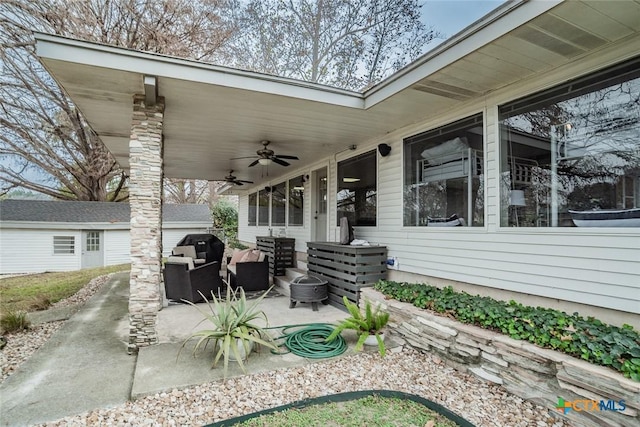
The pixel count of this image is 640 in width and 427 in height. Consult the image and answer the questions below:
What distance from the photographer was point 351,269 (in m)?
4.73

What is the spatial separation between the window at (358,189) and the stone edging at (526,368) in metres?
2.38

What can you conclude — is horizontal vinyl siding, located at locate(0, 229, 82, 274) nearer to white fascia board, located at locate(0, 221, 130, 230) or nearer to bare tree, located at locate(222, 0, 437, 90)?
white fascia board, located at locate(0, 221, 130, 230)

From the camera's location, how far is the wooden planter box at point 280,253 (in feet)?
24.4

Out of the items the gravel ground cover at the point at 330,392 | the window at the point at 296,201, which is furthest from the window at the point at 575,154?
the window at the point at 296,201

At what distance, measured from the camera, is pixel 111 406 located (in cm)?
237

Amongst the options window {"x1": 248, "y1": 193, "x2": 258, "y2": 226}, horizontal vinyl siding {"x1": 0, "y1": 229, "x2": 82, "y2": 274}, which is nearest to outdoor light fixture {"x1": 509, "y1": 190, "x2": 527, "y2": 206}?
window {"x1": 248, "y1": 193, "x2": 258, "y2": 226}

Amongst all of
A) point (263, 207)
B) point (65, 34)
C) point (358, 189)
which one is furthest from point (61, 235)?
point (358, 189)

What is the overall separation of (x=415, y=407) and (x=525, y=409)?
0.82 metres

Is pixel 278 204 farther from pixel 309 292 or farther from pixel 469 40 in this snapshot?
pixel 469 40

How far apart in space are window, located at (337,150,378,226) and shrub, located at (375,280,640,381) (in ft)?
7.14

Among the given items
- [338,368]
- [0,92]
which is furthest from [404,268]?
[0,92]

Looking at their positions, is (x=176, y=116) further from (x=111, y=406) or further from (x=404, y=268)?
(x=404, y=268)

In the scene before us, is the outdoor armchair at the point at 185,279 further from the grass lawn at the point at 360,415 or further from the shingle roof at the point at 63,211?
the shingle roof at the point at 63,211

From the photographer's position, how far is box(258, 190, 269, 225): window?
10.6m
